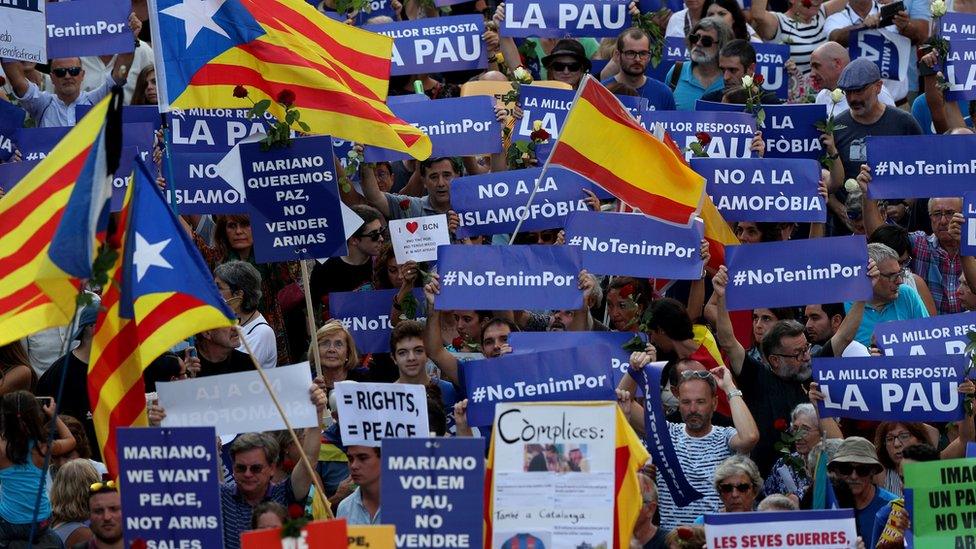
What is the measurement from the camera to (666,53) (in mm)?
16594

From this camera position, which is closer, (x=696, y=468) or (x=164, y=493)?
(x=164, y=493)

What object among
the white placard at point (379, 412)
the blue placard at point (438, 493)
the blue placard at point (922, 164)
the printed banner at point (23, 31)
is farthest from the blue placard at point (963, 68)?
the blue placard at point (438, 493)

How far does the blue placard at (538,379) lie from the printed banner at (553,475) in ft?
4.76

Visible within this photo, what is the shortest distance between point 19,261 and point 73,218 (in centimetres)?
52

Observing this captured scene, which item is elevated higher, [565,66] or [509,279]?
[565,66]

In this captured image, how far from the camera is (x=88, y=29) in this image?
15.1 metres

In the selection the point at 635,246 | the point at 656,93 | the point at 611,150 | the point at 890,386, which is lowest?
the point at 890,386

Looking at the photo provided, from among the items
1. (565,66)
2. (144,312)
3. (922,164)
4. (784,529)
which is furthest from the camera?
(565,66)

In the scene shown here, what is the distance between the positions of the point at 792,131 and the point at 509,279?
272 centimetres

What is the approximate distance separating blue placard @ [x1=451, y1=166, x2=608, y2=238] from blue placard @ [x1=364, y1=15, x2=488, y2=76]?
2.18m

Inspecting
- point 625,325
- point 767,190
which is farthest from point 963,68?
point 625,325

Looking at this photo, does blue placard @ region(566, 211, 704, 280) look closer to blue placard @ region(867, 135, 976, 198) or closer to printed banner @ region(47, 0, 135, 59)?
blue placard @ region(867, 135, 976, 198)

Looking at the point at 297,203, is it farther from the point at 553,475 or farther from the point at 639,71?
the point at 639,71

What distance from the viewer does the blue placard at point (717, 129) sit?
46.5 ft
